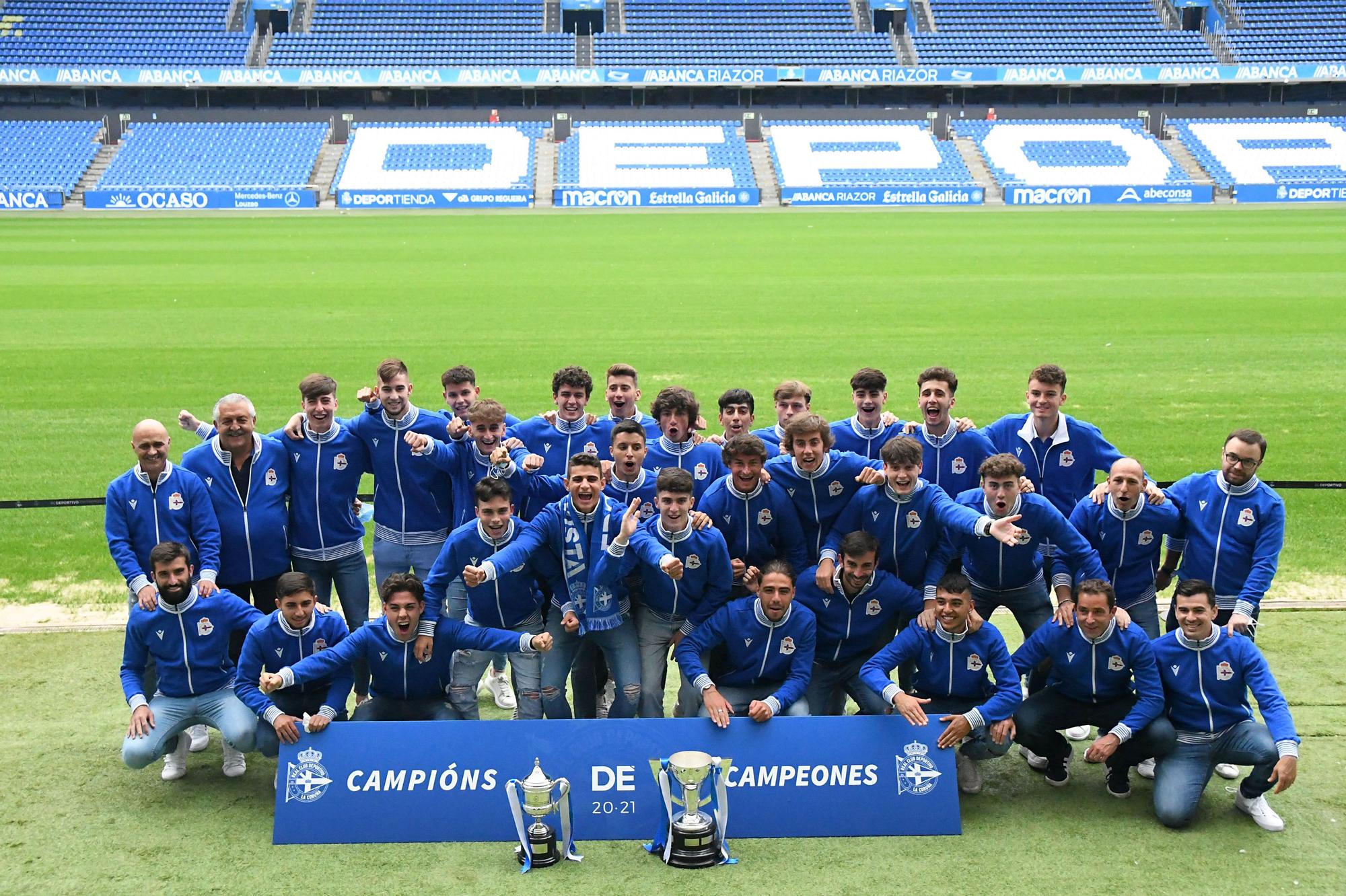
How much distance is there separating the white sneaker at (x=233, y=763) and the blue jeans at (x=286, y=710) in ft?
0.37

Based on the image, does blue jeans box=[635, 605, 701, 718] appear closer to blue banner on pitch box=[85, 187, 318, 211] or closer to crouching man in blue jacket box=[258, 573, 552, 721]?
crouching man in blue jacket box=[258, 573, 552, 721]

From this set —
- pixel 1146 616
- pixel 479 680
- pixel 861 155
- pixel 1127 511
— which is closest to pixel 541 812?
pixel 479 680

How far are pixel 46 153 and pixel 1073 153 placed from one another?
41635 millimetres

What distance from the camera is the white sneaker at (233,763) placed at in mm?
6062

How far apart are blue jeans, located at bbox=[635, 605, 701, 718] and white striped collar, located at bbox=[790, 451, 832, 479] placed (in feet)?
3.49

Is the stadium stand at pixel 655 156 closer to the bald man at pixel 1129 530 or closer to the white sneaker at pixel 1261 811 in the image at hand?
the bald man at pixel 1129 530

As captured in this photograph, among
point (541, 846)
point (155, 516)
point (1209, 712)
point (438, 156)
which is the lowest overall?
point (541, 846)

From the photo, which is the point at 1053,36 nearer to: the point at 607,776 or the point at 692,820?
the point at 607,776

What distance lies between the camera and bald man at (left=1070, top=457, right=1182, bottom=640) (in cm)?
625

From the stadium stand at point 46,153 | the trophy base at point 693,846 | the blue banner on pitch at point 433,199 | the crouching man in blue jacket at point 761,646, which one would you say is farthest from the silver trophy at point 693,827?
the stadium stand at point 46,153

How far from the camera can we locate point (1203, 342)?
56.6ft

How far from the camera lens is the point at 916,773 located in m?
5.45

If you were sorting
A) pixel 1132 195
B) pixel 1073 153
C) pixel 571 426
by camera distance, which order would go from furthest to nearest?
1. pixel 1073 153
2. pixel 1132 195
3. pixel 571 426

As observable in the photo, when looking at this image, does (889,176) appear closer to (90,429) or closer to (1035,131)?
(1035,131)
